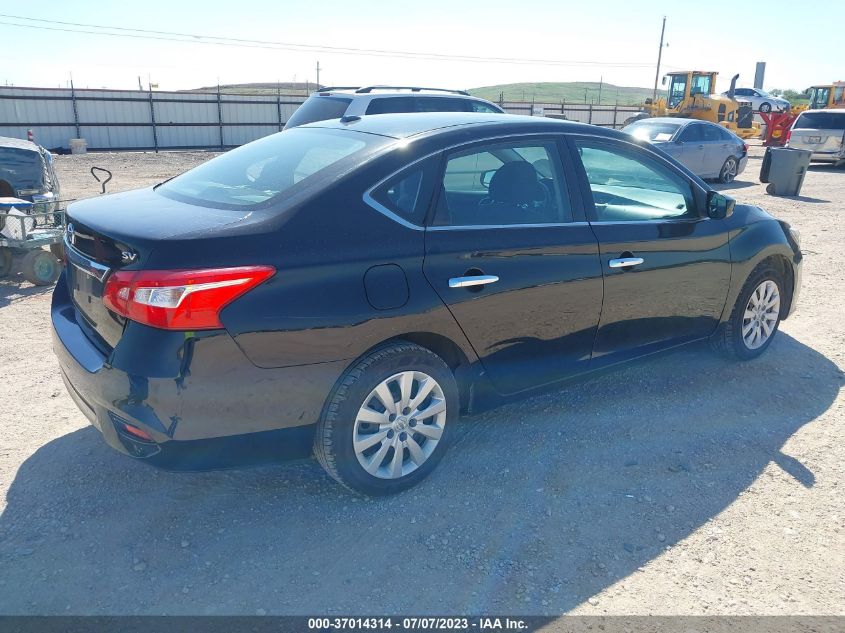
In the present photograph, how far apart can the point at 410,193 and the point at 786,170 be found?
14007 millimetres

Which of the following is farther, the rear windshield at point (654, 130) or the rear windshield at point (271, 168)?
the rear windshield at point (654, 130)

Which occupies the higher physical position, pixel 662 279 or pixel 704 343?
pixel 662 279

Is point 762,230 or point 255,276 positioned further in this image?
point 762,230

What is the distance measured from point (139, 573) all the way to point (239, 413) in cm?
77

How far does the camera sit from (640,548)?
9.59 feet

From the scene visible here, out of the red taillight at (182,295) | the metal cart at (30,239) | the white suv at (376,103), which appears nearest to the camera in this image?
the red taillight at (182,295)

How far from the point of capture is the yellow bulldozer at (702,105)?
26.3 m

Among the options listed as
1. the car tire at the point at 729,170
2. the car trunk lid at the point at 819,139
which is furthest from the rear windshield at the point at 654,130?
the car trunk lid at the point at 819,139

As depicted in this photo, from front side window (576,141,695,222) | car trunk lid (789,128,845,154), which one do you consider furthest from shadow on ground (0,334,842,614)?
car trunk lid (789,128,845,154)

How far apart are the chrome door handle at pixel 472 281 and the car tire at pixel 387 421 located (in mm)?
337

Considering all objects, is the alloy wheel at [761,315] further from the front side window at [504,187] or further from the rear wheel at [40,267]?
the rear wheel at [40,267]

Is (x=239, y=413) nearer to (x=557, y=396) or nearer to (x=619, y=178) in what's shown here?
(x=557, y=396)

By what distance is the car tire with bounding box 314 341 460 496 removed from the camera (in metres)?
2.90

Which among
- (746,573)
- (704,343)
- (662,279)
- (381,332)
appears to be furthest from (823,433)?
(381,332)
